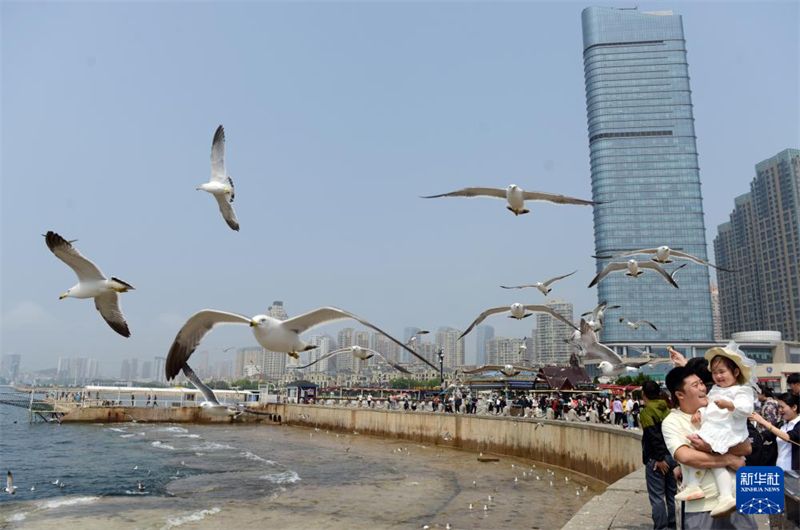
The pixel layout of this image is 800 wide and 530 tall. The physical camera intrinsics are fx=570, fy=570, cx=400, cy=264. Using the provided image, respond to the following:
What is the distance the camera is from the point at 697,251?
113 metres

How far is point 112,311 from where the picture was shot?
10211 millimetres

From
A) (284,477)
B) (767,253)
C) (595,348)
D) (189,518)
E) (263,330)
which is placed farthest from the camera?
(767,253)

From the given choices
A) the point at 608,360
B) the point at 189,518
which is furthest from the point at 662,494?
the point at 189,518

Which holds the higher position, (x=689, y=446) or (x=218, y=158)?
(x=218, y=158)

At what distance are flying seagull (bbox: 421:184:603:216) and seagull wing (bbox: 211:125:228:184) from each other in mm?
5166

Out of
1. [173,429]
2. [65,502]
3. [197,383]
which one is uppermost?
[197,383]

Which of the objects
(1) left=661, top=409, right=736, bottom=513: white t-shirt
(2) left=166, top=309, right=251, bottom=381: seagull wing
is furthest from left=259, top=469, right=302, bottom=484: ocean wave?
(1) left=661, top=409, right=736, bottom=513: white t-shirt

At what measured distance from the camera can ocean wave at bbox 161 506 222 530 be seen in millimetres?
14820

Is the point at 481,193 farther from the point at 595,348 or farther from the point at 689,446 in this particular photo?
the point at 689,446

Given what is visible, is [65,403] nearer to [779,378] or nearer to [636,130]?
[779,378]

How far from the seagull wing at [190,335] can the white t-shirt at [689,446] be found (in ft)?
21.7

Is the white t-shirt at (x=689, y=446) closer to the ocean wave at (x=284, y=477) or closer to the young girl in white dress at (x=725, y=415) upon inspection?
the young girl in white dress at (x=725, y=415)

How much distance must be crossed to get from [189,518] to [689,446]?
1545 cm

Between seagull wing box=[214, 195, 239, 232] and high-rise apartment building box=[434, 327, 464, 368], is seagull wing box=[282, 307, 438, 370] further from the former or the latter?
high-rise apartment building box=[434, 327, 464, 368]
